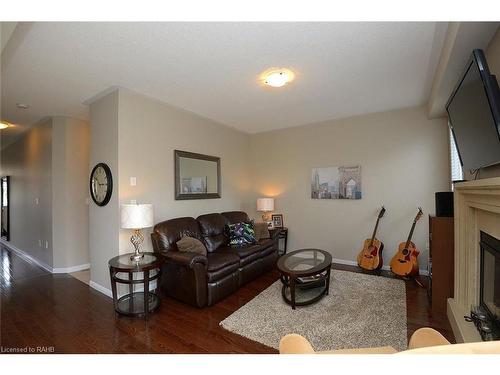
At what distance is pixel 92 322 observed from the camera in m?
2.18

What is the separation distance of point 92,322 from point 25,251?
392 centimetres

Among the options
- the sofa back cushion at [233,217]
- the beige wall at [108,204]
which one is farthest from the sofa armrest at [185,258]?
the sofa back cushion at [233,217]

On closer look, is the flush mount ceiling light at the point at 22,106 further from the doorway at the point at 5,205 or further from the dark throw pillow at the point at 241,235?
the doorway at the point at 5,205

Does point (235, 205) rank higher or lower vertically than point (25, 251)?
higher

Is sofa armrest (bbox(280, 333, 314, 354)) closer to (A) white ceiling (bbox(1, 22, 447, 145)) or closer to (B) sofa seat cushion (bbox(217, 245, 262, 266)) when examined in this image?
(A) white ceiling (bbox(1, 22, 447, 145))

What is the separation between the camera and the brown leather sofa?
2.43 meters

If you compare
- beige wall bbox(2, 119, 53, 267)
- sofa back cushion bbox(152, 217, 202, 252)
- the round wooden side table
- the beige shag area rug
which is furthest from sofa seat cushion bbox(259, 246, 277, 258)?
beige wall bbox(2, 119, 53, 267)

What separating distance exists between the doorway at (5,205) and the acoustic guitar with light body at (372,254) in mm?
7858

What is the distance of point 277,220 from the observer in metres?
4.50

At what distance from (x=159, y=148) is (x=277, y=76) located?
1.82 meters

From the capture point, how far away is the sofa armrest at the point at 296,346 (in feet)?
2.82

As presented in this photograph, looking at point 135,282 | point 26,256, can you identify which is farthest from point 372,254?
point 26,256
